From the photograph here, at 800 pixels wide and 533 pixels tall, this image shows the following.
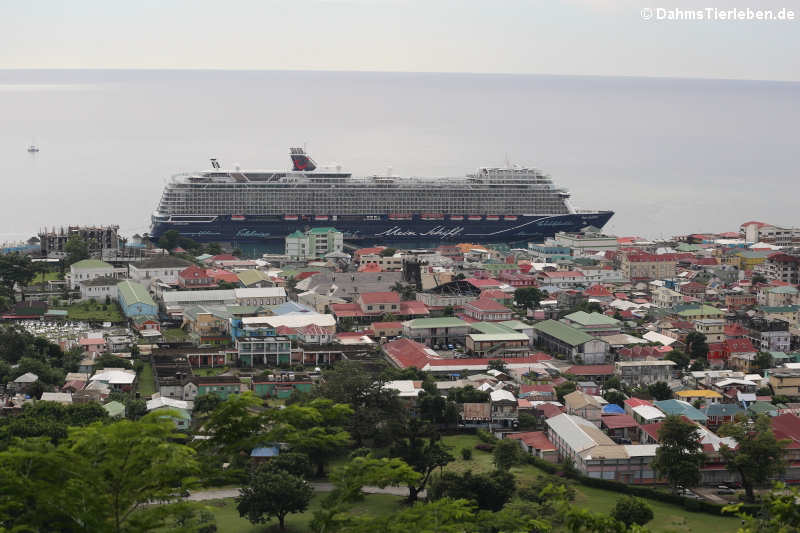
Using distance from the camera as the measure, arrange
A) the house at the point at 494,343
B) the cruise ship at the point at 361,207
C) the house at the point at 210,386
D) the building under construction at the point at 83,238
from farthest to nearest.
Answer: the cruise ship at the point at 361,207 → the building under construction at the point at 83,238 → the house at the point at 494,343 → the house at the point at 210,386

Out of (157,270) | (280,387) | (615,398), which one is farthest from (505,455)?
(157,270)

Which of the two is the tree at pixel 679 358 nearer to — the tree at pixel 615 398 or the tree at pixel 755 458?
the tree at pixel 615 398

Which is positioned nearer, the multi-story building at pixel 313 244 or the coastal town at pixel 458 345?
the coastal town at pixel 458 345

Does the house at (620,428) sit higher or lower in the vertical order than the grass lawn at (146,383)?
lower

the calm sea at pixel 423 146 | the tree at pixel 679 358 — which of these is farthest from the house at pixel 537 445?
the calm sea at pixel 423 146

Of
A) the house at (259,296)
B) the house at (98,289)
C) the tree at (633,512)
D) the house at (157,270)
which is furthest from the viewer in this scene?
the house at (157,270)

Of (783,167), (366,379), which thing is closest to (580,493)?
(366,379)
